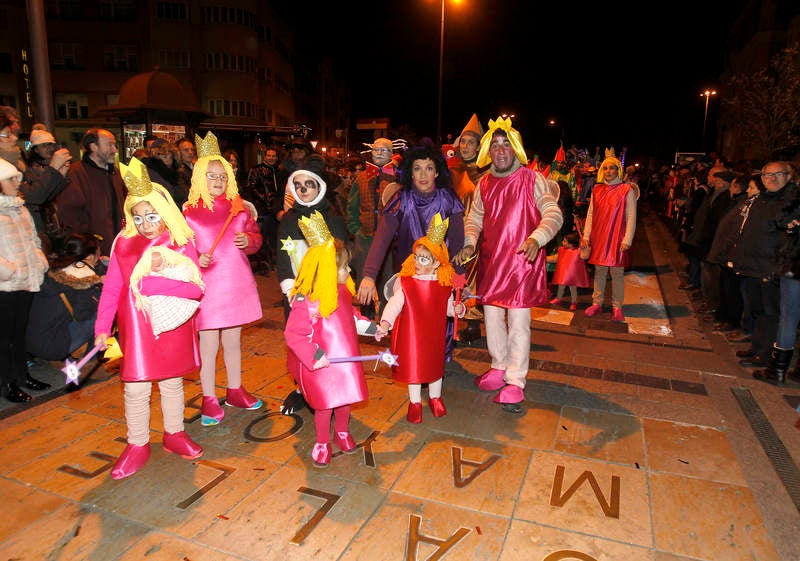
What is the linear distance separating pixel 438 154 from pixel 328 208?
1.18m

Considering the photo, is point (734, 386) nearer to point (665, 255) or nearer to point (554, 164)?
point (554, 164)

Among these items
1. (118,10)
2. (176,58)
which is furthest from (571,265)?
(118,10)

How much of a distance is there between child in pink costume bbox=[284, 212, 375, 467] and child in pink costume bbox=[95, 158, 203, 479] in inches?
27.4

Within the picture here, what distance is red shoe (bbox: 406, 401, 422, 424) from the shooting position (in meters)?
4.21

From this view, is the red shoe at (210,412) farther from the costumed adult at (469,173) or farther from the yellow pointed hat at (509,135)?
the yellow pointed hat at (509,135)

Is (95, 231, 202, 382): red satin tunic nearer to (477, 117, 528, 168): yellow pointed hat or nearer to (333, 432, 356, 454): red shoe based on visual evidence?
(333, 432, 356, 454): red shoe

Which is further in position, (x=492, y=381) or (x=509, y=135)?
(x=492, y=381)

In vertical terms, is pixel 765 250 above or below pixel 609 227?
below

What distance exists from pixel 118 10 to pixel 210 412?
130 feet

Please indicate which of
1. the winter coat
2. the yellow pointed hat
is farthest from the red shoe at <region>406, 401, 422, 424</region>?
the winter coat

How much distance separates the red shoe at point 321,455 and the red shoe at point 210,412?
985mm

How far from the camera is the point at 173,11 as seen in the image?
35.2 meters

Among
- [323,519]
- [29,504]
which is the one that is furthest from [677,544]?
[29,504]

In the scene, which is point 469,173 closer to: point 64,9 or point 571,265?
point 571,265
